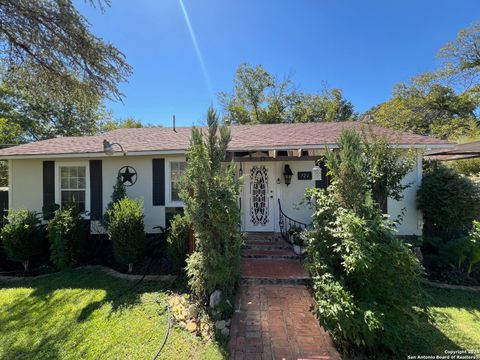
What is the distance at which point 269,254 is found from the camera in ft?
20.6

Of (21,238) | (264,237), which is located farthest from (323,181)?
(21,238)

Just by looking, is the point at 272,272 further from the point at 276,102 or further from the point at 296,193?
the point at 276,102

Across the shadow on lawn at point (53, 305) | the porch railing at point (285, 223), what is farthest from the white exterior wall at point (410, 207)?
the shadow on lawn at point (53, 305)

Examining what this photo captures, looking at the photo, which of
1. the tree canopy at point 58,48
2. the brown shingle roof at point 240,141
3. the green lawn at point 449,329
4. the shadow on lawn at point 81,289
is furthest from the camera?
the brown shingle roof at point 240,141

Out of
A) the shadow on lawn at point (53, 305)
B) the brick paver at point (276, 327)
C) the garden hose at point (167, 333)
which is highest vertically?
the brick paver at point (276, 327)

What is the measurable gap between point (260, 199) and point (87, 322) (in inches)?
Result: 204

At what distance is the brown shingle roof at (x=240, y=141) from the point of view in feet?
22.5

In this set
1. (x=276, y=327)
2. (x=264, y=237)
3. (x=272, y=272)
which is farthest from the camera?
(x=264, y=237)

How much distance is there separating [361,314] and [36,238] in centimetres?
756

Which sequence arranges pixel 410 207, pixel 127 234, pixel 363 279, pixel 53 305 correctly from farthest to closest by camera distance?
1. pixel 410 207
2. pixel 127 234
3. pixel 53 305
4. pixel 363 279

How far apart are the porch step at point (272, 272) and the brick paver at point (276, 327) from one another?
16 cm

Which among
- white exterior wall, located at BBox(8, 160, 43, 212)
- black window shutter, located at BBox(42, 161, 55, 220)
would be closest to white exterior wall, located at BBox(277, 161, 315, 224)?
black window shutter, located at BBox(42, 161, 55, 220)

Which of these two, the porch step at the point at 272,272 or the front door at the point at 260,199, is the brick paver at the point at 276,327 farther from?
the front door at the point at 260,199

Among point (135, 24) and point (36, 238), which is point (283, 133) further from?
point (36, 238)
